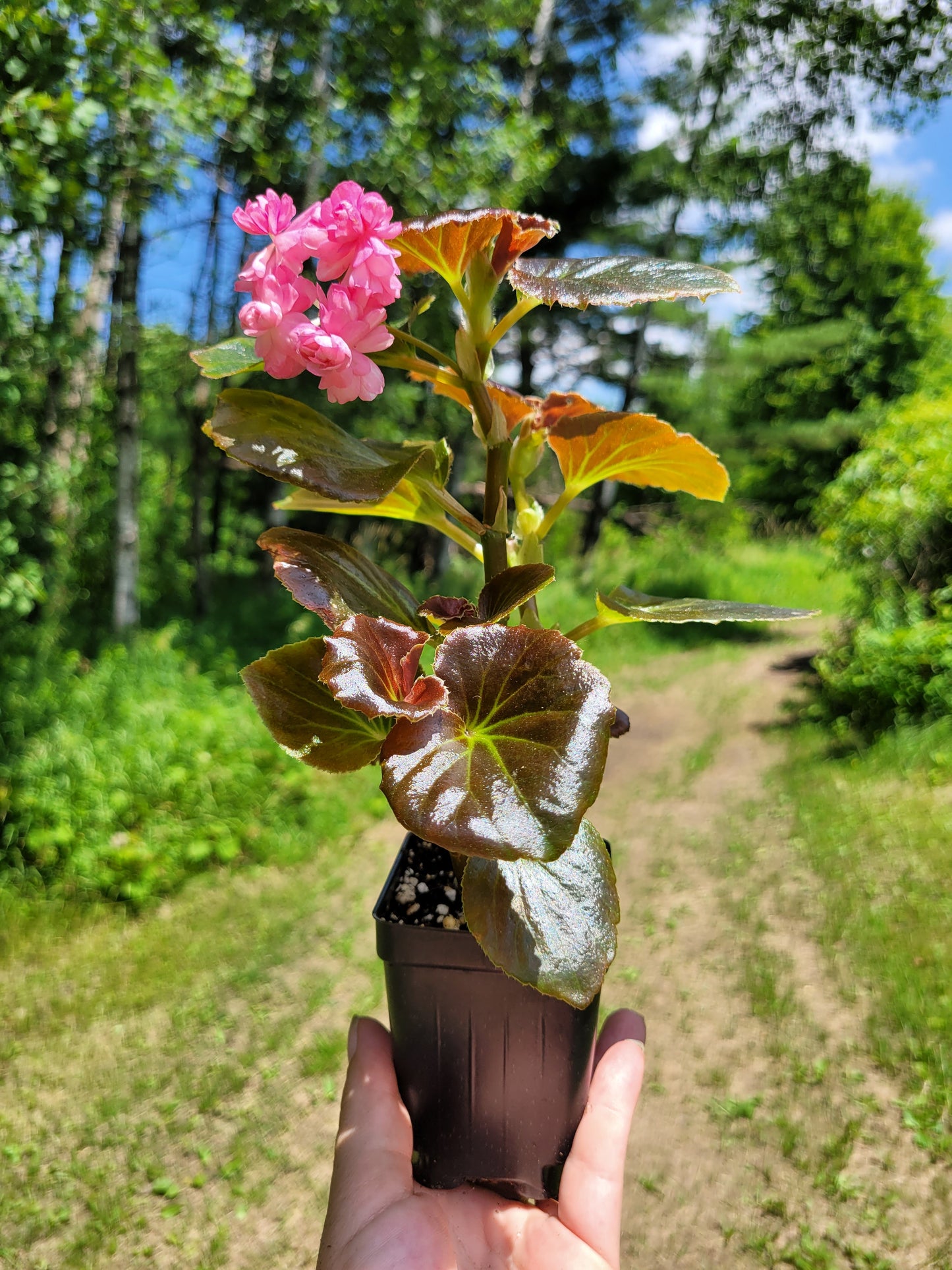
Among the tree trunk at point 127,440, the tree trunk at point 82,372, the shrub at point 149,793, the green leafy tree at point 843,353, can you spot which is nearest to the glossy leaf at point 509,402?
the shrub at point 149,793

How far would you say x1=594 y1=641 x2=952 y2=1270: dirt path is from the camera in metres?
1.69

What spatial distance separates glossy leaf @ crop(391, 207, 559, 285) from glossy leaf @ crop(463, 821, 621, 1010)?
21.9 inches

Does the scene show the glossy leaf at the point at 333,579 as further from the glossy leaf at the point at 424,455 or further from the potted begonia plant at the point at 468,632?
the glossy leaf at the point at 424,455

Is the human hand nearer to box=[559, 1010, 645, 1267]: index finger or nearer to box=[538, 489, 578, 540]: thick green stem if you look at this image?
box=[559, 1010, 645, 1267]: index finger

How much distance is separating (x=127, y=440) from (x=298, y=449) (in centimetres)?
383

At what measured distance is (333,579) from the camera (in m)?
0.76

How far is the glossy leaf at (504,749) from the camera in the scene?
1.88ft

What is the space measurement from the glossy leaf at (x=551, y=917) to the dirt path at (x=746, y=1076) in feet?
4.75

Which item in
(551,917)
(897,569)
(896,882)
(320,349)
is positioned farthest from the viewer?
(897,569)

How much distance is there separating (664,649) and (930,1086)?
4.24 meters

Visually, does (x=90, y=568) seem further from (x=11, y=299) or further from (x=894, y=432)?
(x=894, y=432)

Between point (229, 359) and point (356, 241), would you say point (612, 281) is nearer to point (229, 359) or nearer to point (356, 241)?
point (356, 241)

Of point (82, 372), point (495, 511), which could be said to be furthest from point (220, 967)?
point (82, 372)

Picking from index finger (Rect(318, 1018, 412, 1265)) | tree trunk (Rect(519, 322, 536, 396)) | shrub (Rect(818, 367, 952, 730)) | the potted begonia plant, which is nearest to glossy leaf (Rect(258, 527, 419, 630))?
the potted begonia plant
